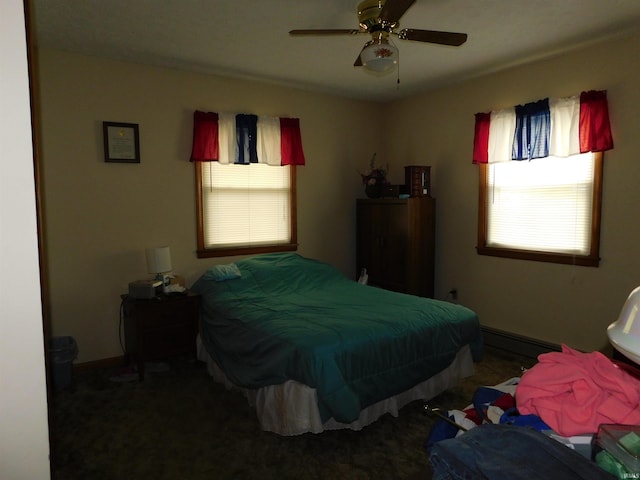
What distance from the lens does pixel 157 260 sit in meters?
3.55

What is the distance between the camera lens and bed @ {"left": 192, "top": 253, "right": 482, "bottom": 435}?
236 cm

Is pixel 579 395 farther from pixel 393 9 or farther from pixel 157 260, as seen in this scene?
pixel 157 260

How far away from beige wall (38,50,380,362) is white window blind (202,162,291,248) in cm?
19

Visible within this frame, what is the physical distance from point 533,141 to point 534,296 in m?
1.43

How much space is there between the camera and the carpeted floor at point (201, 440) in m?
2.22

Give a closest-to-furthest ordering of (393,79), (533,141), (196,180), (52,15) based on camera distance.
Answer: (52,15)
(533,141)
(196,180)
(393,79)

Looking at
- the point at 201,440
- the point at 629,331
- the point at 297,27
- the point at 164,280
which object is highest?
the point at 297,27

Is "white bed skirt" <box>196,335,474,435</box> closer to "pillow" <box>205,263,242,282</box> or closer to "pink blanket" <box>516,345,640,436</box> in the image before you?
"pillow" <box>205,263,242,282</box>

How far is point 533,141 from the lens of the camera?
367cm

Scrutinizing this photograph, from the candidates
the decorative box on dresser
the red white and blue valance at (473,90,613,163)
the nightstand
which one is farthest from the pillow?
the red white and blue valance at (473,90,613,163)

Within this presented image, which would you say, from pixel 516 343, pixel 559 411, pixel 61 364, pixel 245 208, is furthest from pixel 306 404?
pixel 516 343

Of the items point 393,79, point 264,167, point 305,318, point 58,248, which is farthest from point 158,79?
point 305,318

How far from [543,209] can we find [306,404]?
2809mm

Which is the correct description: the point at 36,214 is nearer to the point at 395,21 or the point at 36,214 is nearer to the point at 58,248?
the point at 395,21
